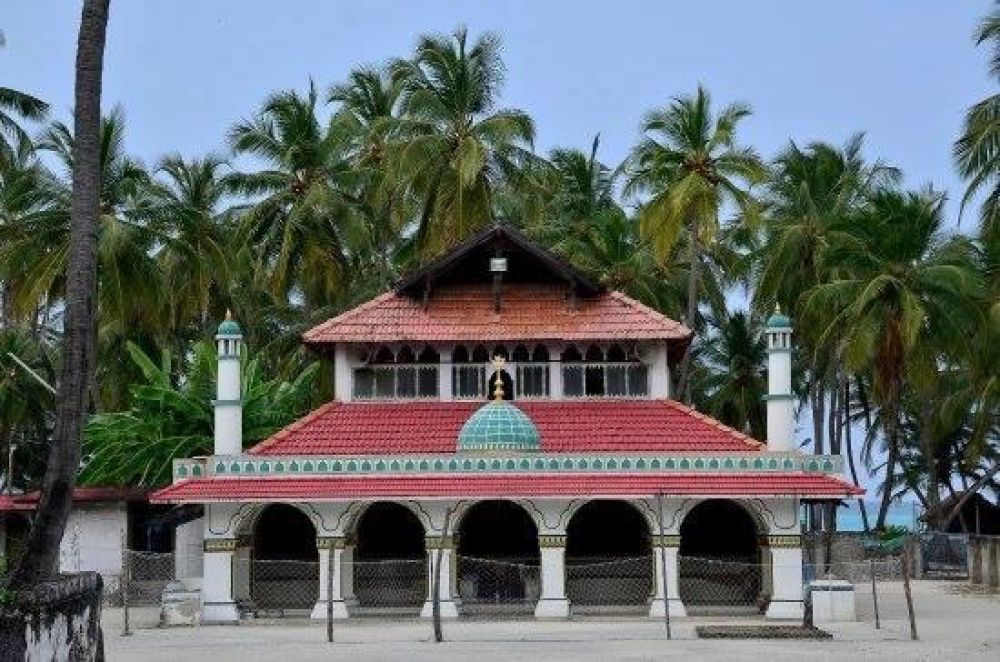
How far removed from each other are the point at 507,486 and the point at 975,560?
19.5 m

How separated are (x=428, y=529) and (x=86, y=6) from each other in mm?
15593

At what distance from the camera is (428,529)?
31281mm

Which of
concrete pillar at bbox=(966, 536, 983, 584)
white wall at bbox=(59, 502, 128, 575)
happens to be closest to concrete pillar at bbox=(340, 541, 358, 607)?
white wall at bbox=(59, 502, 128, 575)

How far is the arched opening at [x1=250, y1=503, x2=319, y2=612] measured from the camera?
3256 cm

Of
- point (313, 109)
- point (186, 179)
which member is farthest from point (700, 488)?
point (186, 179)

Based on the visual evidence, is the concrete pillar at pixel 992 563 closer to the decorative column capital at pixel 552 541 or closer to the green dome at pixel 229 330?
the decorative column capital at pixel 552 541

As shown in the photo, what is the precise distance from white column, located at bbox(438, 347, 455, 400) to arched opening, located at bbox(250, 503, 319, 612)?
404cm

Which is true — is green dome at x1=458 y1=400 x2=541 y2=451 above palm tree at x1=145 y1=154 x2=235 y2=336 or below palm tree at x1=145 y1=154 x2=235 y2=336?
below

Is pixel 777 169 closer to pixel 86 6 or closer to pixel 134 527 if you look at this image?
pixel 134 527

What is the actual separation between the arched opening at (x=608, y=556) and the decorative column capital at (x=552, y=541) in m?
0.97

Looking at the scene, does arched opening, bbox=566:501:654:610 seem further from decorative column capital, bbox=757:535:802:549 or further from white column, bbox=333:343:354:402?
white column, bbox=333:343:354:402

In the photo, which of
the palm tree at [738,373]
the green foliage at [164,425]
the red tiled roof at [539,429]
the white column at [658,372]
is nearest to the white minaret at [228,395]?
the red tiled roof at [539,429]

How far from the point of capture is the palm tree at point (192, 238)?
140 feet

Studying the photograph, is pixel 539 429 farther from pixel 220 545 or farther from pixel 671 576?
pixel 220 545
